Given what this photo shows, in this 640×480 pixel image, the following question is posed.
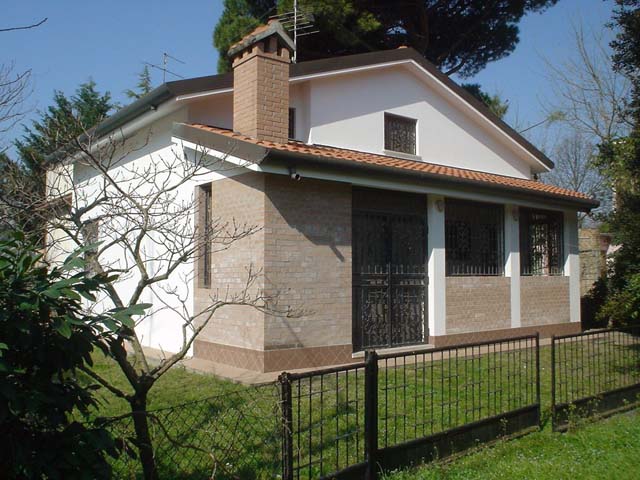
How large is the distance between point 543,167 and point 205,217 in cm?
899

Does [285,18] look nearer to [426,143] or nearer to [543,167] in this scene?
[426,143]

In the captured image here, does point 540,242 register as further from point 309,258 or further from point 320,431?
point 320,431

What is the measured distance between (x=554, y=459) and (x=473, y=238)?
22.9 ft

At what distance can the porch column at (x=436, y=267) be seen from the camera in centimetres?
1087

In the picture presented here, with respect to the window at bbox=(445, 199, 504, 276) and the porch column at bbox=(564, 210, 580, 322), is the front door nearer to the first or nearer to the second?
the window at bbox=(445, 199, 504, 276)

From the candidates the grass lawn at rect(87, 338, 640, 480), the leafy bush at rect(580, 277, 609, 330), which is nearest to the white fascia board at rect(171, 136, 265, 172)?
the grass lawn at rect(87, 338, 640, 480)

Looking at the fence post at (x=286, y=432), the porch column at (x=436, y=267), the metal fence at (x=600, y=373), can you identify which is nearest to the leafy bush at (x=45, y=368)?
the fence post at (x=286, y=432)

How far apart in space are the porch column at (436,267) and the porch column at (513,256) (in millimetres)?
2060

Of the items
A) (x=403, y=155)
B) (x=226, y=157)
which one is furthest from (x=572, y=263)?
(x=226, y=157)

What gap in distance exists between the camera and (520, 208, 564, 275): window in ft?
43.1

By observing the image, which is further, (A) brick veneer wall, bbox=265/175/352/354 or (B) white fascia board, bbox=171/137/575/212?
(A) brick veneer wall, bbox=265/175/352/354

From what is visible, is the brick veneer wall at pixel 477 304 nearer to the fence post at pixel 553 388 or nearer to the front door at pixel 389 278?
the front door at pixel 389 278

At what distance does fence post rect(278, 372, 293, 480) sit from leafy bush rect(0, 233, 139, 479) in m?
1.18

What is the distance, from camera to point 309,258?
8938 millimetres
